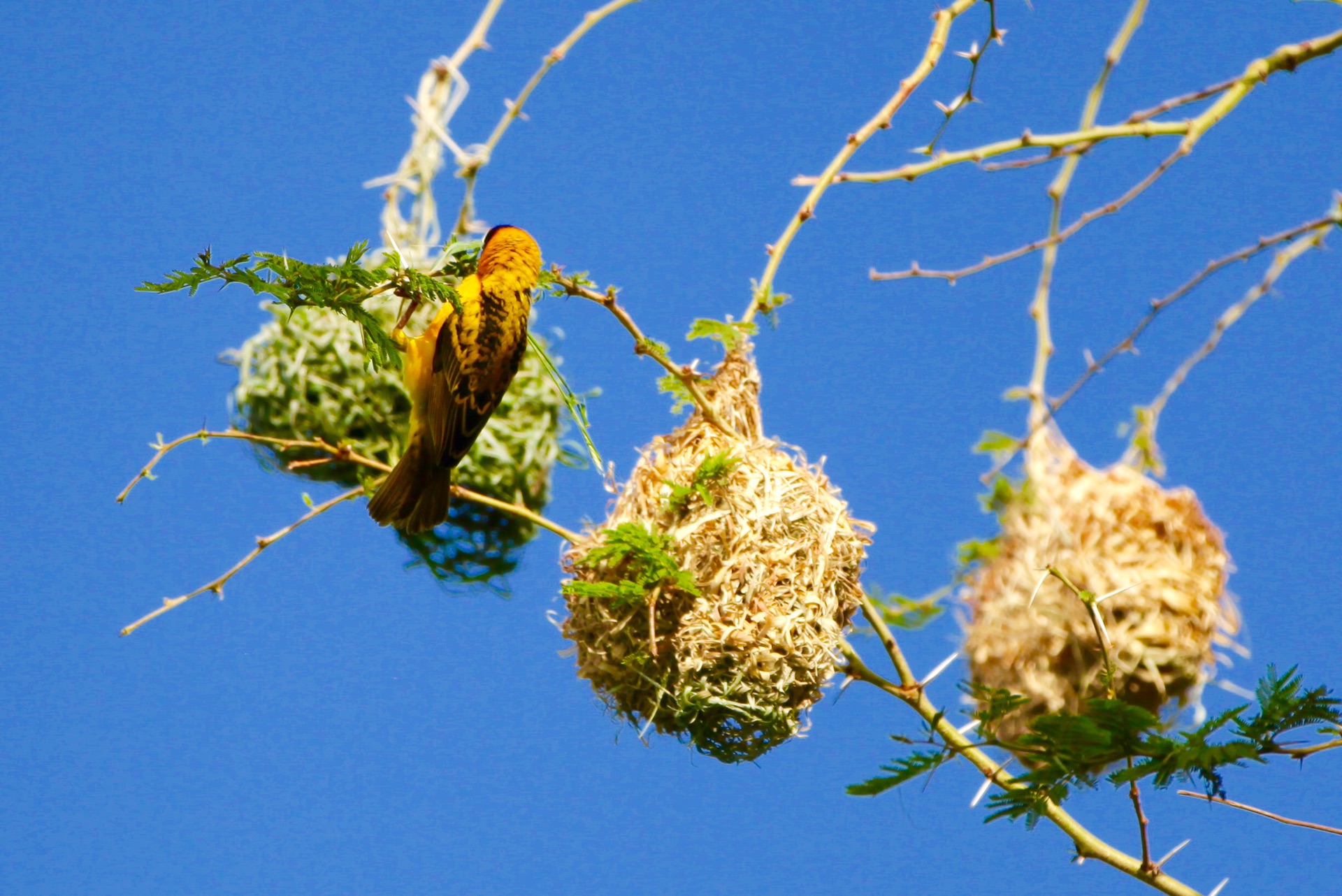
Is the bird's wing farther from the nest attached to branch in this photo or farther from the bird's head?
the nest attached to branch

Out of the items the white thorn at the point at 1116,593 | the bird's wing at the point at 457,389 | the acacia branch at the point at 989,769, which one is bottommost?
the acacia branch at the point at 989,769

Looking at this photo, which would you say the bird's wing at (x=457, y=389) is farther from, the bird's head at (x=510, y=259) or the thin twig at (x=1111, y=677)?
the thin twig at (x=1111, y=677)

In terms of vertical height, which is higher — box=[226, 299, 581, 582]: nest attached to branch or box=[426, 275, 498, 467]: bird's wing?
box=[226, 299, 581, 582]: nest attached to branch

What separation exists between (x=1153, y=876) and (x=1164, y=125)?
1039mm

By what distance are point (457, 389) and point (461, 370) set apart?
29 millimetres

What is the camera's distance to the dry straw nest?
5.93 ft

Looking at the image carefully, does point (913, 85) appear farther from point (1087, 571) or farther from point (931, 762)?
point (931, 762)

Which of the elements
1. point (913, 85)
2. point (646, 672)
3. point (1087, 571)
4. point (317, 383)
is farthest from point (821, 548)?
point (317, 383)

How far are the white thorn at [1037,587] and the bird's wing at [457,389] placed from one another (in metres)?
0.92

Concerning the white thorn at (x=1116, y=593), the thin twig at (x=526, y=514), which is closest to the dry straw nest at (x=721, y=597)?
the thin twig at (x=526, y=514)

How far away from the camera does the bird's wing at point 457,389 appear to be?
1.88 m

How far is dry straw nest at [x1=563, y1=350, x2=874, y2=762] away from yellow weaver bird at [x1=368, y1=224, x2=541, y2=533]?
0.83ft

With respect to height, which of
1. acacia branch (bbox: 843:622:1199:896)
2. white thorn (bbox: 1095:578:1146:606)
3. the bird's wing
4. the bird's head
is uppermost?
the bird's head

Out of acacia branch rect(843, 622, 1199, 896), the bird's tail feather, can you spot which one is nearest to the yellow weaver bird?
the bird's tail feather
